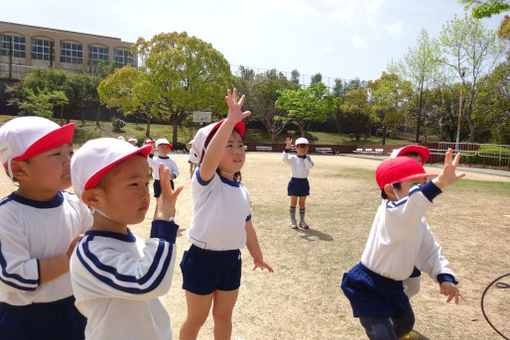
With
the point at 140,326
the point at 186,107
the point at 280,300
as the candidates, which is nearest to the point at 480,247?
the point at 280,300

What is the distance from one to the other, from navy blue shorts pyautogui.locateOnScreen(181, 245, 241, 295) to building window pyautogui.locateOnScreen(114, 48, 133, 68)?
243 feet

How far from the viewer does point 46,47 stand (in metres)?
66.2

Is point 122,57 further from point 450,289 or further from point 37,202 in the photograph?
point 450,289

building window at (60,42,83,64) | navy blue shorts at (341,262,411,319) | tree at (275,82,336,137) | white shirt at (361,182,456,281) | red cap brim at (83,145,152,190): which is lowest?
navy blue shorts at (341,262,411,319)

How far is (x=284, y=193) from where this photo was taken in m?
12.0

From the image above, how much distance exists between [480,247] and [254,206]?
5405 mm

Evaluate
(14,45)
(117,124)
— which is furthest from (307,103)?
(14,45)

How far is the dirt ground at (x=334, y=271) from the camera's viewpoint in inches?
141

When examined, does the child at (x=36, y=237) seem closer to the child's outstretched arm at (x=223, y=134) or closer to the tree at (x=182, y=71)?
the child's outstretched arm at (x=223, y=134)

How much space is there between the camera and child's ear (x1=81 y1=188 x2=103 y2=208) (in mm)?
1534

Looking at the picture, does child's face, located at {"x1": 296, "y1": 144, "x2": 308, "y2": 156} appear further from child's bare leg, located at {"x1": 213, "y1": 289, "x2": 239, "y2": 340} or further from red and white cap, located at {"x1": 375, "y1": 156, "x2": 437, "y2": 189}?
child's bare leg, located at {"x1": 213, "y1": 289, "x2": 239, "y2": 340}

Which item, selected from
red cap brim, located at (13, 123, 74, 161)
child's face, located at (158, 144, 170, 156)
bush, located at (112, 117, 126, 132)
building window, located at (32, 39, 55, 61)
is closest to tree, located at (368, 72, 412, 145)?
bush, located at (112, 117, 126, 132)

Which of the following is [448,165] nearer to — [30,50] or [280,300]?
[280,300]

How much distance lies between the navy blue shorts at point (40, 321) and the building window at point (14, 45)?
8015 cm
